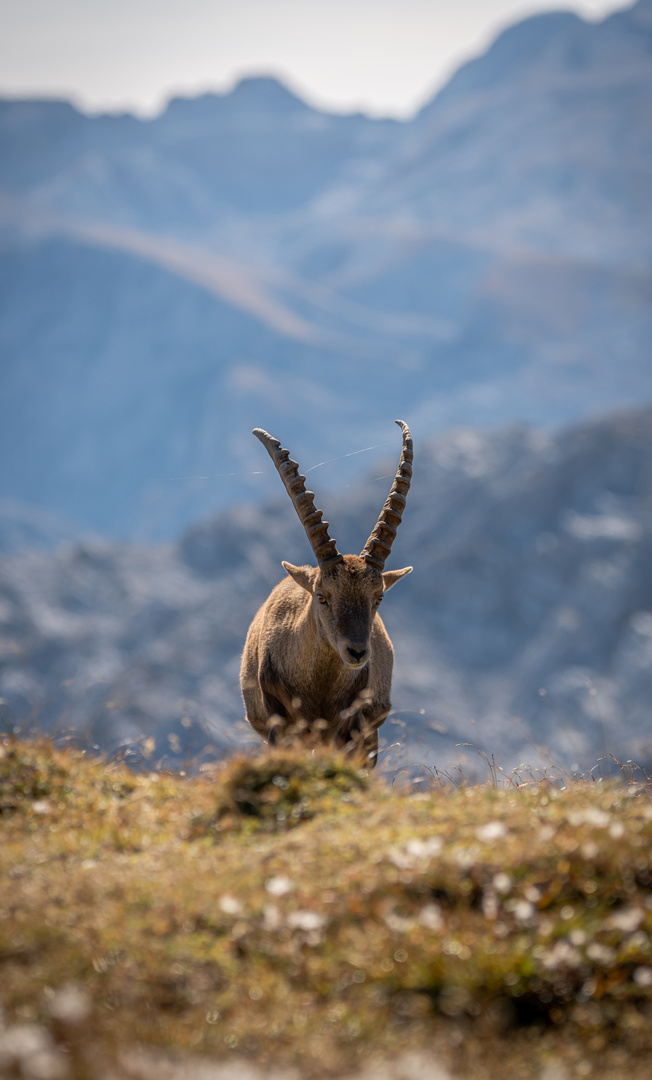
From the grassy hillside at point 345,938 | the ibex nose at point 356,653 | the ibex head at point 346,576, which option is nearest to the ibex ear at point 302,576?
the ibex head at point 346,576

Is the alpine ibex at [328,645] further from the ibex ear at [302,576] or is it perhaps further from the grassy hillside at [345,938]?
the grassy hillside at [345,938]

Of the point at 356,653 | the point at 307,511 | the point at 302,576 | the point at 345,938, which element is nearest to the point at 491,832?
the point at 345,938

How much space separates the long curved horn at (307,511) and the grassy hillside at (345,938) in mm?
4617

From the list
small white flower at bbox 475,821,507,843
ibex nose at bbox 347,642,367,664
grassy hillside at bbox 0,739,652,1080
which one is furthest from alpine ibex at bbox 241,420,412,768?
small white flower at bbox 475,821,507,843

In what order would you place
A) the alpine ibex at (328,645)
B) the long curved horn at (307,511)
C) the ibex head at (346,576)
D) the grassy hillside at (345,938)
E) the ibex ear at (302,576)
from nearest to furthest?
the grassy hillside at (345,938) < the ibex head at (346,576) < the alpine ibex at (328,645) < the long curved horn at (307,511) < the ibex ear at (302,576)

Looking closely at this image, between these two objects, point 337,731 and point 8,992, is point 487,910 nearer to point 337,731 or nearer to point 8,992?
point 8,992

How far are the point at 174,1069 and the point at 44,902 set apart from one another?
182cm

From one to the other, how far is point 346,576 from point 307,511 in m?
1.06

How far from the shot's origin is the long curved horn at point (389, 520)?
12648 millimetres

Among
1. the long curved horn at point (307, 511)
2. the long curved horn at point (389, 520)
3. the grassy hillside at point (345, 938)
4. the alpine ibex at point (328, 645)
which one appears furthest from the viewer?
the long curved horn at point (389, 520)

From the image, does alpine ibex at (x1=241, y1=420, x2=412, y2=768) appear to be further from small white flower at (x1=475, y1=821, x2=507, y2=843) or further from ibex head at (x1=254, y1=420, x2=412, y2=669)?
small white flower at (x1=475, y1=821, x2=507, y2=843)

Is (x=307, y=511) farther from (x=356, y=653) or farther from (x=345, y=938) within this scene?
(x=345, y=938)

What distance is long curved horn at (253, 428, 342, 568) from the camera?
1230 cm

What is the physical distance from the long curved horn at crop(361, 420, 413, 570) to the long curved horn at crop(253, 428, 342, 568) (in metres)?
0.47
